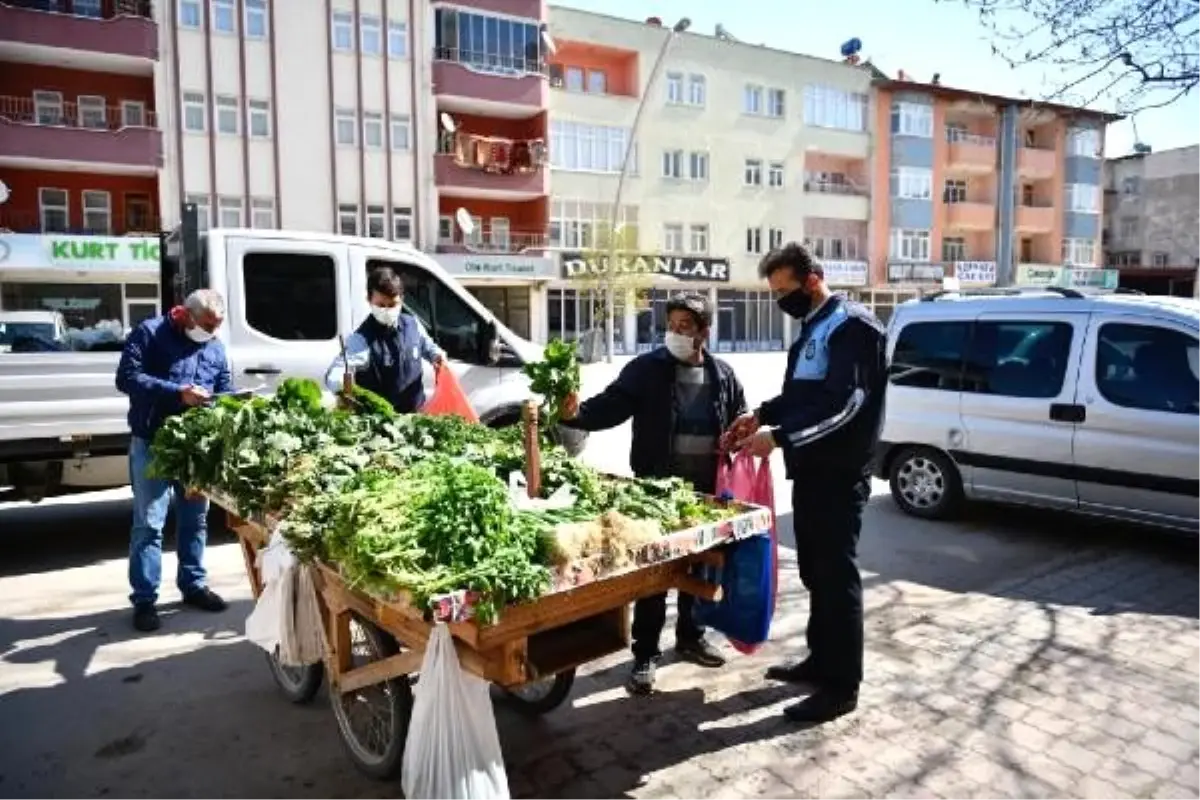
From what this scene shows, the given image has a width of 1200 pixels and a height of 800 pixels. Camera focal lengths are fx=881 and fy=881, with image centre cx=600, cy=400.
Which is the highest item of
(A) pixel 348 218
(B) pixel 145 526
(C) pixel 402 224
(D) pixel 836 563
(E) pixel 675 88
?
(E) pixel 675 88

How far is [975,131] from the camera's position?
45656 mm

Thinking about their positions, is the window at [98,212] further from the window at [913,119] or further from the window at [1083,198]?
the window at [1083,198]

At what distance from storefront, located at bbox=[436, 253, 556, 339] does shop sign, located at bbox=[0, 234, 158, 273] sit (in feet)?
29.8

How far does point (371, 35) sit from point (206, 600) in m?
27.9

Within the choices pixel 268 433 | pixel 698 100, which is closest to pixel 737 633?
pixel 268 433

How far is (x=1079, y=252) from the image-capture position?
48.2m

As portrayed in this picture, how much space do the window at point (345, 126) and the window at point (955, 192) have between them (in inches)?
1165

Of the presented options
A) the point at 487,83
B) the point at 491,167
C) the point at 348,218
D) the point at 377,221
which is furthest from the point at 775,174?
the point at 348,218

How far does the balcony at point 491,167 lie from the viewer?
3070cm

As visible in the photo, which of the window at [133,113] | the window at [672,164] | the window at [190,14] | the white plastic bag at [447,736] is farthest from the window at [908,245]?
the white plastic bag at [447,736]

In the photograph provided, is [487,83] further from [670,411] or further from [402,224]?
[670,411]

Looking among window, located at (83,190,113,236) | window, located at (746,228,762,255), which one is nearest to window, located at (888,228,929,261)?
window, located at (746,228,762,255)

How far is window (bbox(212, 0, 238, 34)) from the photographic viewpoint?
27234 millimetres

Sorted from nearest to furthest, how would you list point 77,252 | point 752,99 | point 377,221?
1. point 77,252
2. point 377,221
3. point 752,99
